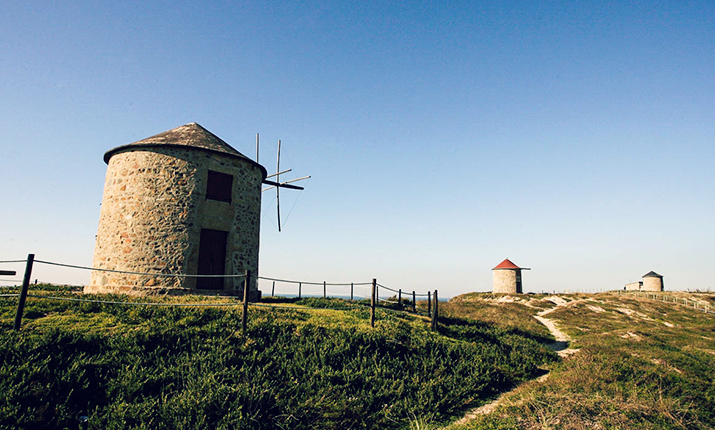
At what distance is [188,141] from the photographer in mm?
17156

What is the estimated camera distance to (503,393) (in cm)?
957

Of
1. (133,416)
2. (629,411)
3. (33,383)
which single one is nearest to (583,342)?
(629,411)

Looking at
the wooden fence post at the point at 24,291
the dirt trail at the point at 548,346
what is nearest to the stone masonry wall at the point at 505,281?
the dirt trail at the point at 548,346

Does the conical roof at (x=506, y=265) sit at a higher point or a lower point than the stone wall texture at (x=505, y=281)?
higher

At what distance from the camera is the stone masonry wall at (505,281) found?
4956cm

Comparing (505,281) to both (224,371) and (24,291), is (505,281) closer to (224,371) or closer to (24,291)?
(224,371)

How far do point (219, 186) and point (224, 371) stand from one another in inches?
445

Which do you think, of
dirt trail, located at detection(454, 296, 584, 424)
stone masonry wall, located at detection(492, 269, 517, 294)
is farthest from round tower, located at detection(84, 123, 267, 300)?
stone masonry wall, located at detection(492, 269, 517, 294)

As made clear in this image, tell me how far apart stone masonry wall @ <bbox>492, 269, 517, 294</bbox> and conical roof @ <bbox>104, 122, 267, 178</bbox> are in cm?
4087

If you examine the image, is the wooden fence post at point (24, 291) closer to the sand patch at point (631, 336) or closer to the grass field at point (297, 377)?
the grass field at point (297, 377)

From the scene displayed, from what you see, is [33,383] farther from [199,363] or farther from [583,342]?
[583,342]

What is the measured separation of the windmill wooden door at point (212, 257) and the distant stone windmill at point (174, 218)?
0.04 meters

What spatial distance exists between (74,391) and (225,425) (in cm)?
283

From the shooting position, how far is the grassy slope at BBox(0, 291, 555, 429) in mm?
6312
